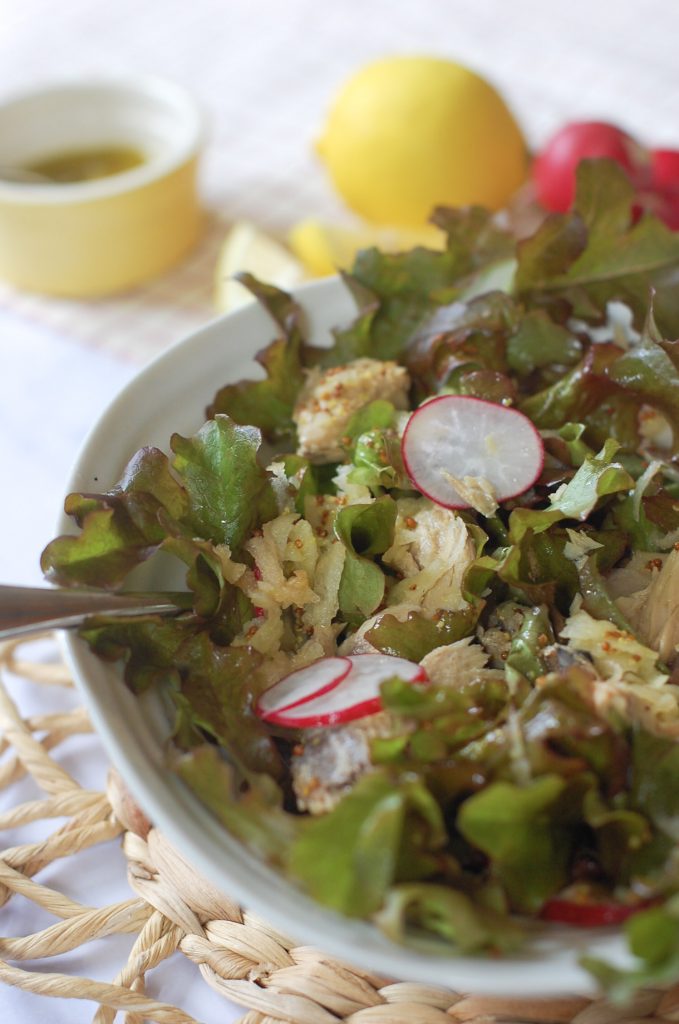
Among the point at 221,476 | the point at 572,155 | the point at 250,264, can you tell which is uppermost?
the point at 221,476

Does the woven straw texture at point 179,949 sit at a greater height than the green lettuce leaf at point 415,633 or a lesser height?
lesser

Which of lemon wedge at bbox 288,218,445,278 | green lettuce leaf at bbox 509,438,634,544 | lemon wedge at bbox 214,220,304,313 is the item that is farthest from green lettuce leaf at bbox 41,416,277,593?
lemon wedge at bbox 288,218,445,278

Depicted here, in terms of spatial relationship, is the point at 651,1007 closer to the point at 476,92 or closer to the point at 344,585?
the point at 344,585

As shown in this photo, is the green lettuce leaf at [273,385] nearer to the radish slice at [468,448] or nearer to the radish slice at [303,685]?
the radish slice at [468,448]

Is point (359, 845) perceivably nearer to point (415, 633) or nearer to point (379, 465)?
point (415, 633)

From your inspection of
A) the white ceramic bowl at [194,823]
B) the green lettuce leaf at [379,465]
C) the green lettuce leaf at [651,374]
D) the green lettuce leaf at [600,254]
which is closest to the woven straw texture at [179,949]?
the white ceramic bowl at [194,823]

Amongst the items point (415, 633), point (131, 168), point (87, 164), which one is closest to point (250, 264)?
point (131, 168)
